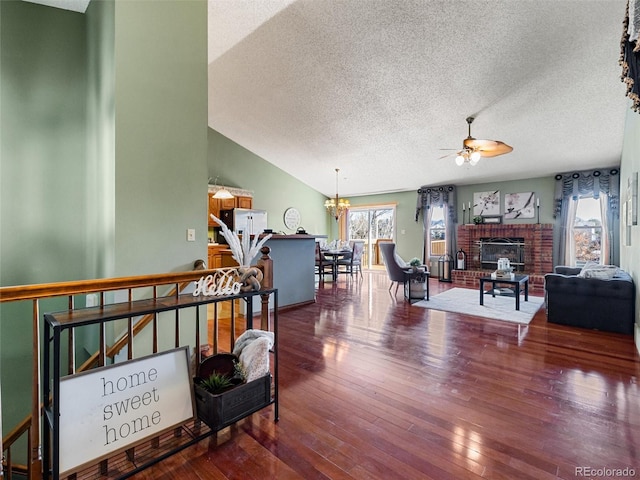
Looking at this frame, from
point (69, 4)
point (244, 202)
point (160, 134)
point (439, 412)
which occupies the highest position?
point (69, 4)

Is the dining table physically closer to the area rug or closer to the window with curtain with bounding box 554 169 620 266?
the area rug

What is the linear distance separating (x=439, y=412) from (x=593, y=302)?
3.11 metres

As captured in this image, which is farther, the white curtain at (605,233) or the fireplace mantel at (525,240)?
the fireplace mantel at (525,240)

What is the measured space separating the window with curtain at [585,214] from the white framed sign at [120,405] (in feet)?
26.0

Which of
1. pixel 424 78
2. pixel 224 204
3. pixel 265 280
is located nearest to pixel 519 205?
pixel 424 78

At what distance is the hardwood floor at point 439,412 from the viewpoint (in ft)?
5.17

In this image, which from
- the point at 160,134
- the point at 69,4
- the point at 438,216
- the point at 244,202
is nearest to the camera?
the point at 160,134

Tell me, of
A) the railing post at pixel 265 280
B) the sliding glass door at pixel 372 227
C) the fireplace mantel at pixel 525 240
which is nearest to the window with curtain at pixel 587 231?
the fireplace mantel at pixel 525 240

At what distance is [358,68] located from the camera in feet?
13.6

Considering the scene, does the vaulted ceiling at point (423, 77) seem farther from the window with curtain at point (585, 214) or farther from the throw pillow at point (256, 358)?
the throw pillow at point (256, 358)

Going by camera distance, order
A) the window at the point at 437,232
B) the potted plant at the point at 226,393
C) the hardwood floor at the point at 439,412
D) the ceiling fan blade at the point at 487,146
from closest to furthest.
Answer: the hardwood floor at the point at 439,412 → the potted plant at the point at 226,393 → the ceiling fan blade at the point at 487,146 → the window at the point at 437,232

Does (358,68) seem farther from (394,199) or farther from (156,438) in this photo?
(394,199)

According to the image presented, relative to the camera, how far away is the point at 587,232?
6.62 meters

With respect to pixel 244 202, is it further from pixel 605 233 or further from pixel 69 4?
pixel 605 233
